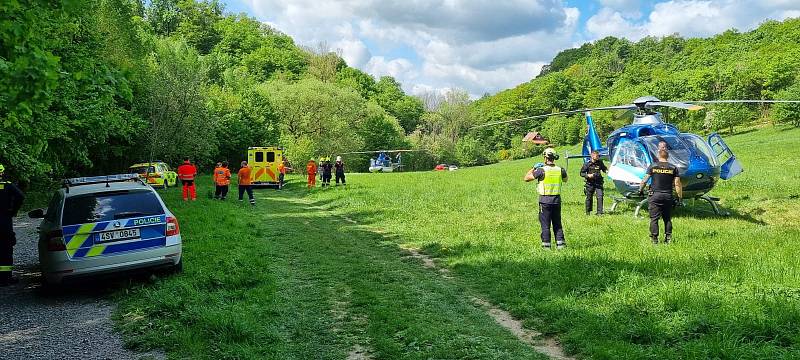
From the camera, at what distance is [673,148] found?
42.0 ft

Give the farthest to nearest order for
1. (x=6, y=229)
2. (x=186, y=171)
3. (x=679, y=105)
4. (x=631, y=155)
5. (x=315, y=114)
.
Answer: (x=315, y=114) < (x=186, y=171) < (x=631, y=155) < (x=679, y=105) < (x=6, y=229)

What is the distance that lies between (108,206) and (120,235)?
1.75 feet

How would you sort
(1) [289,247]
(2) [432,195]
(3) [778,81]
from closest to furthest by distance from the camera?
1. (1) [289,247]
2. (2) [432,195]
3. (3) [778,81]

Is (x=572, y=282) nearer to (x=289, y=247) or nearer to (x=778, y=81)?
(x=289, y=247)

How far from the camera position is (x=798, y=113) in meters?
48.7

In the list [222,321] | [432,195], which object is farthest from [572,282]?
[432,195]

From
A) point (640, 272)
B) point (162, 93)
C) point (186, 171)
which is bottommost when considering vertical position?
point (640, 272)

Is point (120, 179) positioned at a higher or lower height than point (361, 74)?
lower

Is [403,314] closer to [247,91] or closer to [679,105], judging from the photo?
[679,105]

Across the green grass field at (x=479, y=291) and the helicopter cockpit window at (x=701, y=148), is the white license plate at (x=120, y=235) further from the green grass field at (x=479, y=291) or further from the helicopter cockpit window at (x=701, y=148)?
the helicopter cockpit window at (x=701, y=148)

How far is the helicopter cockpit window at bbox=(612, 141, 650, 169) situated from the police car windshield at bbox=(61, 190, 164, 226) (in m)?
11.0

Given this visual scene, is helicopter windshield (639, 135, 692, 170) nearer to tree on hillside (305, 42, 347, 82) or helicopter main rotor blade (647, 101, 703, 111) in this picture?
helicopter main rotor blade (647, 101, 703, 111)

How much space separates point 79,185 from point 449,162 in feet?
265

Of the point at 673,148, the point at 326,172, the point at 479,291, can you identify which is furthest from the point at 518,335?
the point at 326,172
